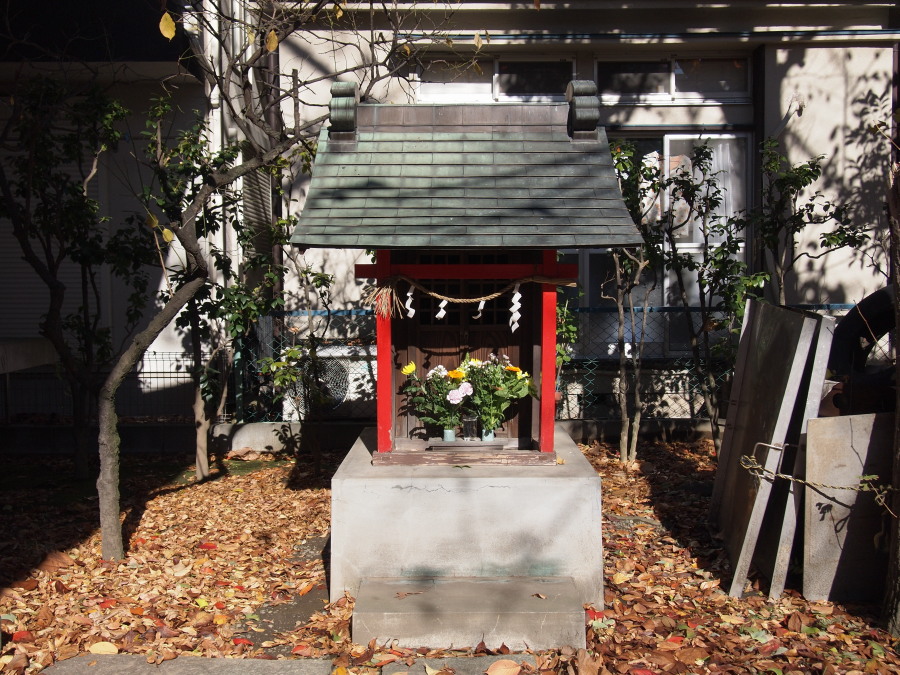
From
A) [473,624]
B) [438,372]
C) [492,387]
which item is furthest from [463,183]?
[473,624]

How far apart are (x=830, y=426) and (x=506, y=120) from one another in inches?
132

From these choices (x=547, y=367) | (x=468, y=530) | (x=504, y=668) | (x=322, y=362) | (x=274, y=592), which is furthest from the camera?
(x=322, y=362)

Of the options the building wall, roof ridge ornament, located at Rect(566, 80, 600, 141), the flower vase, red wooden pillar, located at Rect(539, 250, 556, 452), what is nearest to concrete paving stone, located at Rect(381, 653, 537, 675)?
red wooden pillar, located at Rect(539, 250, 556, 452)

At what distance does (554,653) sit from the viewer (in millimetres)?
4707

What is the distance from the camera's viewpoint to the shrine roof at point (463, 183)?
533 centimetres

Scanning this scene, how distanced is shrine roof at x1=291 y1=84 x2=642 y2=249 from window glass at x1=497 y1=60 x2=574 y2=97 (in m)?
4.75

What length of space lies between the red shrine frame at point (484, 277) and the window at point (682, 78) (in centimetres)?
601

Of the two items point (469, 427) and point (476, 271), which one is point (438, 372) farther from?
point (476, 271)

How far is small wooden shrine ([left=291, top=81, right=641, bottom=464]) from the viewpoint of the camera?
5.42 m

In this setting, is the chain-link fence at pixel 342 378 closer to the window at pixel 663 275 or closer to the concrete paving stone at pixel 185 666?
the window at pixel 663 275

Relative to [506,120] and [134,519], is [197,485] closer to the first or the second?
[134,519]

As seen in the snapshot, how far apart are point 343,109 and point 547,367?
2.60 meters

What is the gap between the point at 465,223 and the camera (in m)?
5.43

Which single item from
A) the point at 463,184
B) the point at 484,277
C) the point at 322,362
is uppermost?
the point at 463,184
